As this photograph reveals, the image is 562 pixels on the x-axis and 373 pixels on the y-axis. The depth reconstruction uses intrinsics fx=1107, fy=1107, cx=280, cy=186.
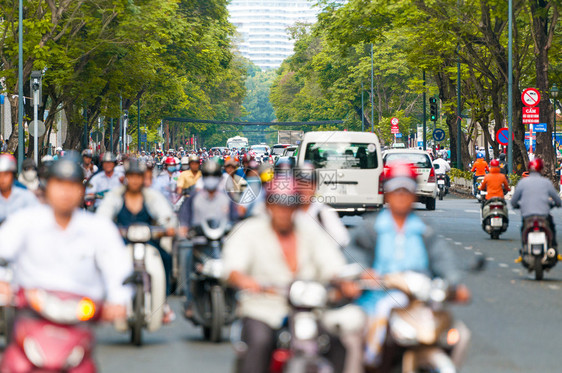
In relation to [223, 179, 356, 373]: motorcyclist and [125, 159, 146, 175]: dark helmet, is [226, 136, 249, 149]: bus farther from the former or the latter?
[223, 179, 356, 373]: motorcyclist

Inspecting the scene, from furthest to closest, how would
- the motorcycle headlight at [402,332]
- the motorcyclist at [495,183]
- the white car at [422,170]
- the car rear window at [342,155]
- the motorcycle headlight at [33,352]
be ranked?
the white car at [422,170] → the car rear window at [342,155] → the motorcyclist at [495,183] → the motorcycle headlight at [402,332] → the motorcycle headlight at [33,352]

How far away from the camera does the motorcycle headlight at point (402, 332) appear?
19.1 ft

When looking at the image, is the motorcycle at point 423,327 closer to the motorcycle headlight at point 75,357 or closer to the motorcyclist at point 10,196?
the motorcycle headlight at point 75,357

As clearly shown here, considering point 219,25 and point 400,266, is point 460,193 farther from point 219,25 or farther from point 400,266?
point 400,266

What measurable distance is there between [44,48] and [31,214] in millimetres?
28946

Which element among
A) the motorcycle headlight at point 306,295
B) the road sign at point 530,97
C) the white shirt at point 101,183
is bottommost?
the motorcycle headlight at point 306,295

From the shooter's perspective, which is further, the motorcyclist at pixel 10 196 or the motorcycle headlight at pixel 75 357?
the motorcyclist at pixel 10 196

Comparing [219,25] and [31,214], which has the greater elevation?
[219,25]

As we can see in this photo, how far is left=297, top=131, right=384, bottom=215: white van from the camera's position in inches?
888

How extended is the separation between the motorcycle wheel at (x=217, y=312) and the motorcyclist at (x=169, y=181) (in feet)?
20.3

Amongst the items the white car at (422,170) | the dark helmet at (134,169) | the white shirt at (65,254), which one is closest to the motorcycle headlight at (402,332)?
the white shirt at (65,254)

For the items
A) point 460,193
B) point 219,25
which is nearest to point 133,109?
point 219,25

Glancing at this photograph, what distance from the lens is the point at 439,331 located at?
5879mm

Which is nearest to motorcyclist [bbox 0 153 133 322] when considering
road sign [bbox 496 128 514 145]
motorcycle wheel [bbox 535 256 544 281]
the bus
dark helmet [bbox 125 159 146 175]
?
dark helmet [bbox 125 159 146 175]
